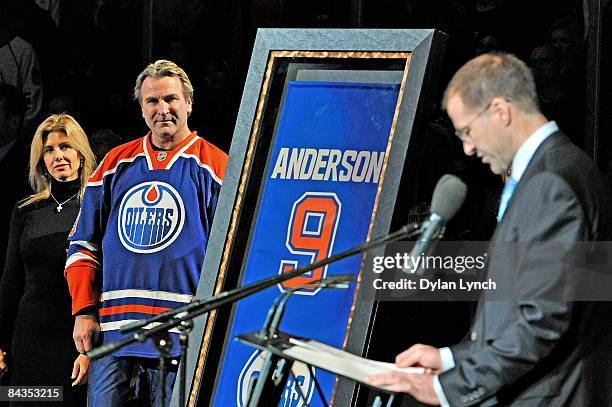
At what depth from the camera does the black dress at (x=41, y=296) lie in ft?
15.7

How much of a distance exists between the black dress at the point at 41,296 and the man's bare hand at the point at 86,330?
0.60m

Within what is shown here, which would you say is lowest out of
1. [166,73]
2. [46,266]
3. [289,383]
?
[289,383]

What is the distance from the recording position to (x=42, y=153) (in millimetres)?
5016

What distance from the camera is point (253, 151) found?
3.62 meters

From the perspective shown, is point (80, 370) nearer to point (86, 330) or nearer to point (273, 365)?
point (86, 330)

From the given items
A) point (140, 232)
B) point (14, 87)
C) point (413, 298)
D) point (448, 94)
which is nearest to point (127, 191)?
point (140, 232)

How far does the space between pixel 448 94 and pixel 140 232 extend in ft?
6.44

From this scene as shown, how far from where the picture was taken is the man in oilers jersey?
13.1 feet

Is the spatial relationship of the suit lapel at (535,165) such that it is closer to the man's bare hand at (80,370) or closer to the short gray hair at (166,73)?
the short gray hair at (166,73)

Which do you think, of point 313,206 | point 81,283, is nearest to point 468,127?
point 313,206

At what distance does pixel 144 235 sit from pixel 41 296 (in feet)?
3.24

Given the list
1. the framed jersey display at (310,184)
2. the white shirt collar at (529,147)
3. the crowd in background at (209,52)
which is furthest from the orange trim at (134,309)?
the white shirt collar at (529,147)

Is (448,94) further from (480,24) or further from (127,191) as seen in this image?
(480,24)

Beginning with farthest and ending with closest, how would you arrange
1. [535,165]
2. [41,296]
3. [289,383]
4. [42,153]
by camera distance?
[42,153] < [41,296] < [289,383] < [535,165]
